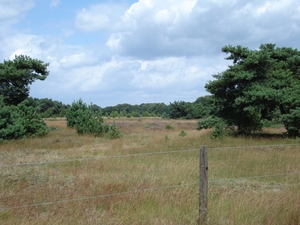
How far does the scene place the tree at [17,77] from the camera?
24.0 m

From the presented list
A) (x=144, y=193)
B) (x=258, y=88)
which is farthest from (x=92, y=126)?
(x=144, y=193)

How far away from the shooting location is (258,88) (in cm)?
1894

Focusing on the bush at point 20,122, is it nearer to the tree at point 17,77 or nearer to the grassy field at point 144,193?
the tree at point 17,77

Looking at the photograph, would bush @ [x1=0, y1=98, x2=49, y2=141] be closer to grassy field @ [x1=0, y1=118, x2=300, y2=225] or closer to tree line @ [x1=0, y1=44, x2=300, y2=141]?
tree line @ [x1=0, y1=44, x2=300, y2=141]

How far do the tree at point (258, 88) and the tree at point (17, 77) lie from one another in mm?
Result: 13382

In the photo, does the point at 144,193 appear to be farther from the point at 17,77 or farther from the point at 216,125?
the point at 17,77

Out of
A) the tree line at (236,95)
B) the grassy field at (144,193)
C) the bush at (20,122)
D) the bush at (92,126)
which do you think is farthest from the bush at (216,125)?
the bush at (20,122)

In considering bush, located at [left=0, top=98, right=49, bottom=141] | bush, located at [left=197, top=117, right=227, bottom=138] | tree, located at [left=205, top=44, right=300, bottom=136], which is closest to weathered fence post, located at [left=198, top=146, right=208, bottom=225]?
tree, located at [left=205, top=44, right=300, bottom=136]

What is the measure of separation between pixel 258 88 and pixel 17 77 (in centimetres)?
1677

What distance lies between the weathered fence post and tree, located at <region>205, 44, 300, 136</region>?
13.7 meters

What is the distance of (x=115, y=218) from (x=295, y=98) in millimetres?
15645

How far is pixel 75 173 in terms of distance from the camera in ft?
29.2

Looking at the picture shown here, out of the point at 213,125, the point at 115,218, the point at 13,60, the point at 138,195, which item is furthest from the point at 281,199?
the point at 13,60

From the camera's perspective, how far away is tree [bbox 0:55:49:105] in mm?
23953
